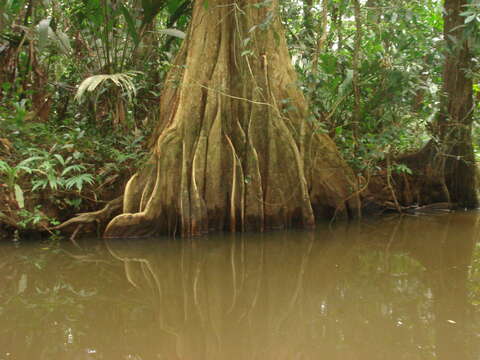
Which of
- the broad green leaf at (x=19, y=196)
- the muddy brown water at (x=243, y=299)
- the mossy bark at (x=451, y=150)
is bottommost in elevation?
the muddy brown water at (x=243, y=299)

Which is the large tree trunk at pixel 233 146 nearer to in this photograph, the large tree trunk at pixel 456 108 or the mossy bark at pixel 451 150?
the mossy bark at pixel 451 150

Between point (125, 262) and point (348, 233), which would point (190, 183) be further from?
point (348, 233)

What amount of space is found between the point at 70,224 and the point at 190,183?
4.00 ft

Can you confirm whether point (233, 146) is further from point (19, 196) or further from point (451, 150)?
point (451, 150)

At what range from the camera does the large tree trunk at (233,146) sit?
4574 mm

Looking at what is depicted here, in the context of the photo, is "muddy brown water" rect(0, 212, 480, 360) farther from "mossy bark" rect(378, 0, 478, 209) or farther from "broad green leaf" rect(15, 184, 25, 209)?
"mossy bark" rect(378, 0, 478, 209)

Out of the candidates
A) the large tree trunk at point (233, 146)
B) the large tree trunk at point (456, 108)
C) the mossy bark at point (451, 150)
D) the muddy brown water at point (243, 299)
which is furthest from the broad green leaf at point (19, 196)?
the large tree trunk at point (456, 108)

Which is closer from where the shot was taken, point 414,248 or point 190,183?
point 414,248

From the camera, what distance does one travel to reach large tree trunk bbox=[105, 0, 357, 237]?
4574 millimetres

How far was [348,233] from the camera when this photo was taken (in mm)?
4598

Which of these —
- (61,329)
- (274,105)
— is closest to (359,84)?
(274,105)

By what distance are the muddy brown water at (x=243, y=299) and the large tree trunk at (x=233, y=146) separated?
560mm

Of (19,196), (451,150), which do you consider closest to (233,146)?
(19,196)

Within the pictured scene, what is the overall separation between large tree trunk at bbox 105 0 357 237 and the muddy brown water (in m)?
0.56
